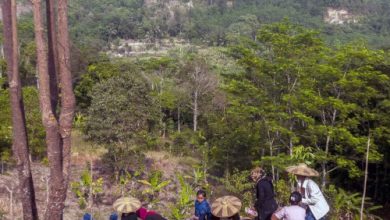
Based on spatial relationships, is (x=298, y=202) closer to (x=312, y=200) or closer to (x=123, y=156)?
(x=312, y=200)

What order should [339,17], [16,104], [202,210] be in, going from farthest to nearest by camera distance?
[339,17] < [202,210] < [16,104]

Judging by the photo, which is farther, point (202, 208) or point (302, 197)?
point (202, 208)

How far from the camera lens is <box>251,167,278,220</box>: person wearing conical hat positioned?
4.86 m

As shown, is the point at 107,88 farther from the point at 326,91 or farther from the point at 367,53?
the point at 367,53

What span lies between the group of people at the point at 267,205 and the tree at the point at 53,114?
0.79 m

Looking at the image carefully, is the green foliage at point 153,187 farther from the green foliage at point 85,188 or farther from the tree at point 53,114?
the tree at point 53,114

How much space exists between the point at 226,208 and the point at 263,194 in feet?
2.01

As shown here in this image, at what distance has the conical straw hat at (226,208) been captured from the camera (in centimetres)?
451

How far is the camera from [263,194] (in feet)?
16.1

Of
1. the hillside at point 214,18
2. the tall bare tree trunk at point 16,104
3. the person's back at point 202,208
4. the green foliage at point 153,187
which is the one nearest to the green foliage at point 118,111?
the green foliage at point 153,187

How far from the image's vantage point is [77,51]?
26.9 meters

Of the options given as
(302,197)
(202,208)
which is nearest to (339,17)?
(202,208)

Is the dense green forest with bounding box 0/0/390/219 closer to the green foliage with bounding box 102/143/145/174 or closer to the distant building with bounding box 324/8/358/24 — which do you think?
the green foliage with bounding box 102/143/145/174

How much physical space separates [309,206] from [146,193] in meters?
9.88
